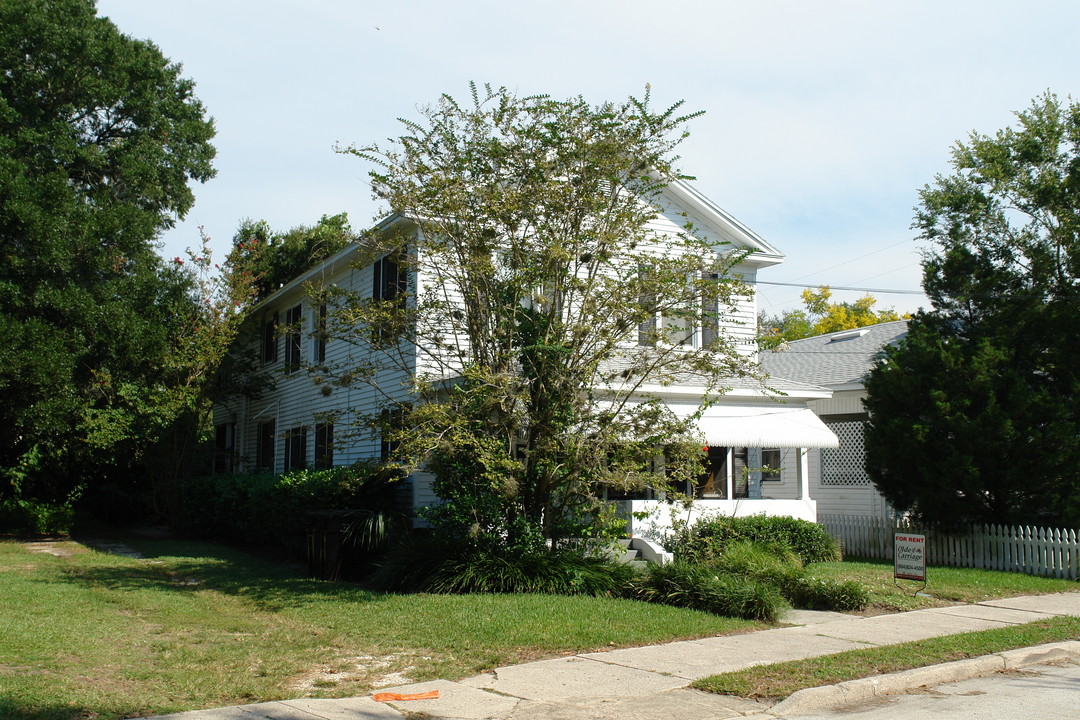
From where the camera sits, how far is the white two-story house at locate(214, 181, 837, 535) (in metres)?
15.0

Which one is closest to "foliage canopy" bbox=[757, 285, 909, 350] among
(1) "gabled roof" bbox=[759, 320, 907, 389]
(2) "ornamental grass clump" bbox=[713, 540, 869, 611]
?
(1) "gabled roof" bbox=[759, 320, 907, 389]

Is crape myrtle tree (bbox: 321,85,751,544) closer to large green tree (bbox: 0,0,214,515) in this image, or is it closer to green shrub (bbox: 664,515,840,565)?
green shrub (bbox: 664,515,840,565)

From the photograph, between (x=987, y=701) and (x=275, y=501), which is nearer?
(x=987, y=701)

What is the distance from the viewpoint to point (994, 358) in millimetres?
15867

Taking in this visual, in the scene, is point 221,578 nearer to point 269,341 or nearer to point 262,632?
point 262,632

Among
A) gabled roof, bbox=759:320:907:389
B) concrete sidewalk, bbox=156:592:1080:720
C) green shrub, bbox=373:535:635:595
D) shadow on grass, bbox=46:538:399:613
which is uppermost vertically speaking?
gabled roof, bbox=759:320:907:389

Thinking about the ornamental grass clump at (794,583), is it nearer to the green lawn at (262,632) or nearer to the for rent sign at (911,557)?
the green lawn at (262,632)

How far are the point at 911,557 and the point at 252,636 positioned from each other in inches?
343

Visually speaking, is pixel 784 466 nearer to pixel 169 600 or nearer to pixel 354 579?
pixel 354 579

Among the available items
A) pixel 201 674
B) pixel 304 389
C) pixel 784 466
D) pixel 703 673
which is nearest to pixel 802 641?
pixel 703 673

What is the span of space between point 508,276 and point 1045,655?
787 centimetres

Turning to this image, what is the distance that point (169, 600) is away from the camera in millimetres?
11516

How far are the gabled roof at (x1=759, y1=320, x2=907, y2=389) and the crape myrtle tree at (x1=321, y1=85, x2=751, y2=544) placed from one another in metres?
8.65

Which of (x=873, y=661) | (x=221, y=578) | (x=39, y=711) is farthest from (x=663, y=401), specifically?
(x=39, y=711)
